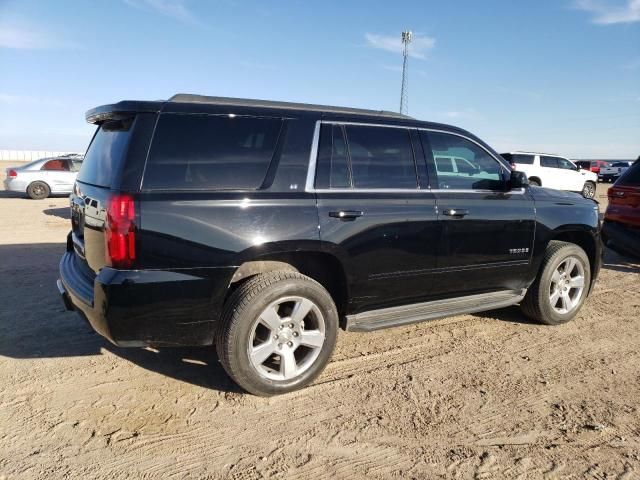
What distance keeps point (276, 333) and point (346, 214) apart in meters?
0.94

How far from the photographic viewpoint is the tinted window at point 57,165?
16.6m

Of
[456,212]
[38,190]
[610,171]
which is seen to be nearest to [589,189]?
[610,171]

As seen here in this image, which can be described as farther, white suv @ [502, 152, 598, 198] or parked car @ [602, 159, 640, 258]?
white suv @ [502, 152, 598, 198]

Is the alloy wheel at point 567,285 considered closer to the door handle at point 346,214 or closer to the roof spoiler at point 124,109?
the door handle at point 346,214

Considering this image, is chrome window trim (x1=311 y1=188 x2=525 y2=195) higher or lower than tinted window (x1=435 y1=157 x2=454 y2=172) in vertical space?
lower

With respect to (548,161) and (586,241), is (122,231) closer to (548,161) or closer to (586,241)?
(586,241)

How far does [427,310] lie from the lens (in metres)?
3.93

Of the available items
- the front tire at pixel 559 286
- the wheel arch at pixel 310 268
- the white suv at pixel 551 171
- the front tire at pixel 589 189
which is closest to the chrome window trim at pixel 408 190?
the wheel arch at pixel 310 268

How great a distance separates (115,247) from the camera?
2830 millimetres

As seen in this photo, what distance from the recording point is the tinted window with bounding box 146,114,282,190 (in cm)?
298

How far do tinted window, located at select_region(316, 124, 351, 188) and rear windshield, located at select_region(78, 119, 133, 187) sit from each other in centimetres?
127

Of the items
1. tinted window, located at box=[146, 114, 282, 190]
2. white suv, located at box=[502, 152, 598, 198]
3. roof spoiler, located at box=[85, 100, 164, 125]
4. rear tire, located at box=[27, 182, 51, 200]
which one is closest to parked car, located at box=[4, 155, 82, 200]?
rear tire, located at box=[27, 182, 51, 200]

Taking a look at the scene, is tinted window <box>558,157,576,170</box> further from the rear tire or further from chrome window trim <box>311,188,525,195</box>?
the rear tire

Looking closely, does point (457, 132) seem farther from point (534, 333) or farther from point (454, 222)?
point (534, 333)
